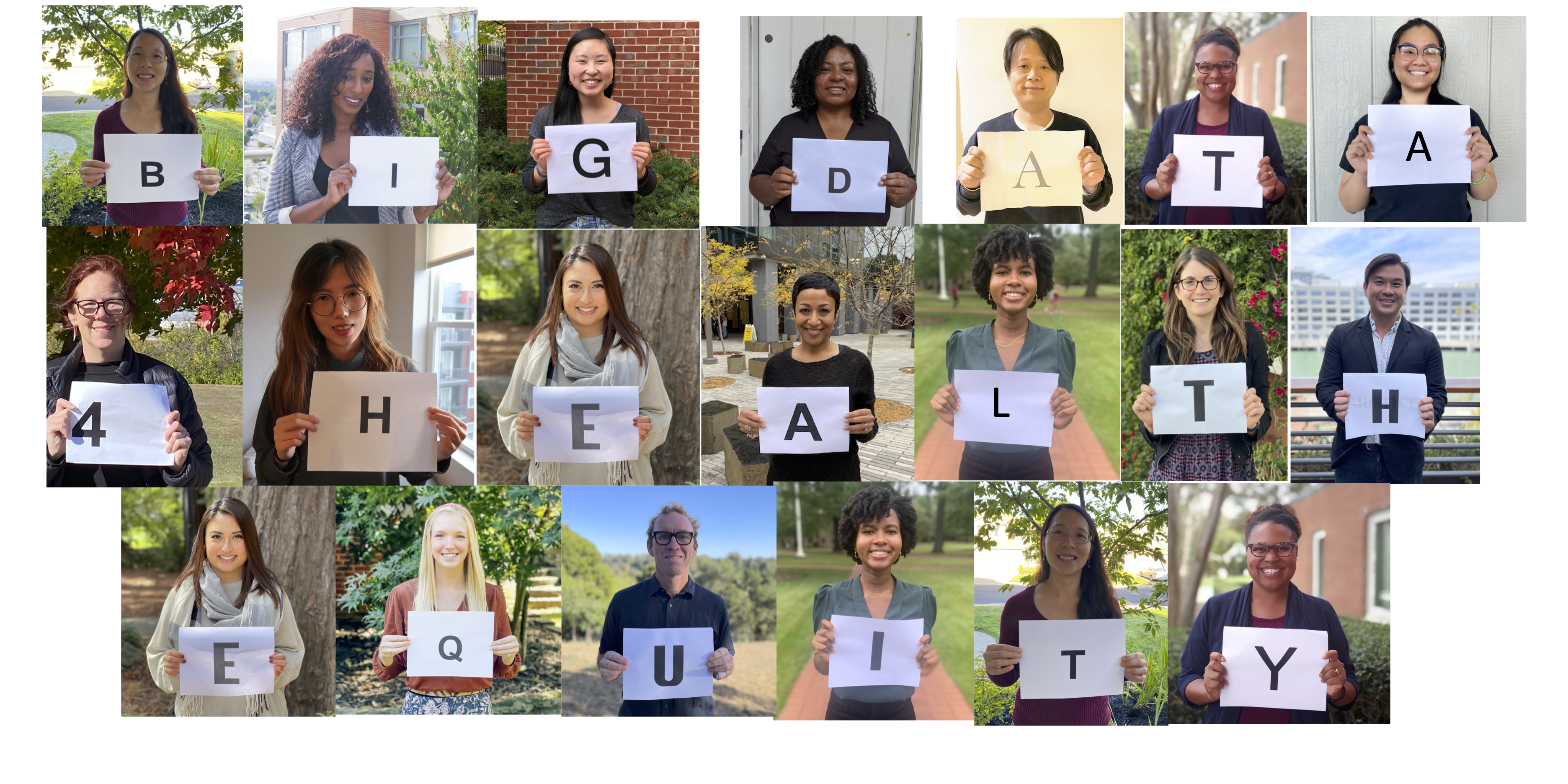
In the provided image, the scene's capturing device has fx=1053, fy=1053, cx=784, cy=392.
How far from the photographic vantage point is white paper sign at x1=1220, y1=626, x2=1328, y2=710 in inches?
184

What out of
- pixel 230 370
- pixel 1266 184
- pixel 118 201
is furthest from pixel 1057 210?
pixel 118 201

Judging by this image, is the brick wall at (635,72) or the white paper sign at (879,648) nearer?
the white paper sign at (879,648)

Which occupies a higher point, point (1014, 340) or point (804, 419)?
point (1014, 340)

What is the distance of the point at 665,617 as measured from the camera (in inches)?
185

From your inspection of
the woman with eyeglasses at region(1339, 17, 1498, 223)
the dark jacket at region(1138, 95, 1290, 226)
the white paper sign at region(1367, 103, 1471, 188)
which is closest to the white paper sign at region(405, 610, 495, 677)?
the dark jacket at region(1138, 95, 1290, 226)

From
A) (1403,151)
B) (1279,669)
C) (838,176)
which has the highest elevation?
(1403,151)

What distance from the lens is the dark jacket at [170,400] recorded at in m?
4.68

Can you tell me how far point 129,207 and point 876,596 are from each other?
3750 millimetres

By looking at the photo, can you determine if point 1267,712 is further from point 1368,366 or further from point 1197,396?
point 1368,366

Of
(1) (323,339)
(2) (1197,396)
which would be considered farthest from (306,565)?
(2) (1197,396)

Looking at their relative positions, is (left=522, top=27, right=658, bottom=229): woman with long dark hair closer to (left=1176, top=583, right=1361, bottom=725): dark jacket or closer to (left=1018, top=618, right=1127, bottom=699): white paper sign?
(left=1018, top=618, right=1127, bottom=699): white paper sign

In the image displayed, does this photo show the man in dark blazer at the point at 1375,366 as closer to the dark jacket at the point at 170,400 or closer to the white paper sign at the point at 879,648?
the white paper sign at the point at 879,648

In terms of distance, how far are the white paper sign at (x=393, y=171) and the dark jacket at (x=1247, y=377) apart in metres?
3.26

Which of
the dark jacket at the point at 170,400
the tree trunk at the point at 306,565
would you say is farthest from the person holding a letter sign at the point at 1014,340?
the dark jacket at the point at 170,400
